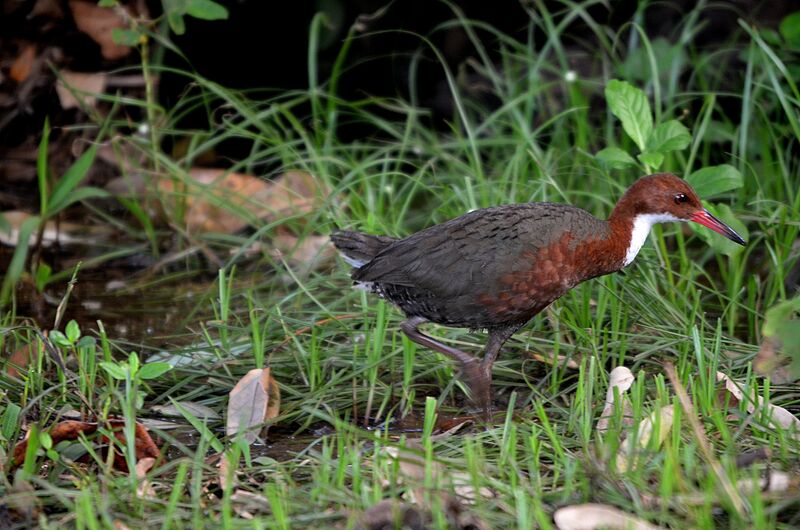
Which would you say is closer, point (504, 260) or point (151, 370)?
point (151, 370)

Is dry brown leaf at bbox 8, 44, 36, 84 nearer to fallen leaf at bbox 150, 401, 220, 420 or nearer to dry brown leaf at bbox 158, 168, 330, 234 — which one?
dry brown leaf at bbox 158, 168, 330, 234

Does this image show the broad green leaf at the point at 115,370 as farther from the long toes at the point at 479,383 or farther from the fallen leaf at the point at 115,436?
the long toes at the point at 479,383

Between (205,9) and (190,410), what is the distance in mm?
1854

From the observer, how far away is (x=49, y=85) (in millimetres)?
5434

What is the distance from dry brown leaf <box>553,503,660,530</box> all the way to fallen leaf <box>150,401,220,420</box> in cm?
138

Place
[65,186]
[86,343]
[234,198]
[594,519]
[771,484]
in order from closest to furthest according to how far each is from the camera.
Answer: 1. [594,519]
2. [771,484]
3. [86,343]
4. [65,186]
5. [234,198]

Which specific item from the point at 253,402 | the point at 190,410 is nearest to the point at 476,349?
the point at 253,402

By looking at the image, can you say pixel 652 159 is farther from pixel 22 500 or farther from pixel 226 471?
pixel 22 500

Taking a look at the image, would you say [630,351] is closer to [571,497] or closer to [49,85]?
[571,497]

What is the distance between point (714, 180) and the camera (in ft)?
12.8

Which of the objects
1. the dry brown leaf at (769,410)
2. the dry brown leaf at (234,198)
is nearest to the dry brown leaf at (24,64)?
the dry brown leaf at (234,198)

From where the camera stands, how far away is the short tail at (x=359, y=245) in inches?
155

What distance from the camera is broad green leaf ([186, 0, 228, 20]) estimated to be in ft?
15.3

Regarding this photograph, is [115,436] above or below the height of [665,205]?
below
